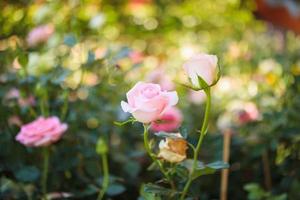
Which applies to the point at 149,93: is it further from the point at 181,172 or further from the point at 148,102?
the point at 181,172

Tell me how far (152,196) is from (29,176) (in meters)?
0.45

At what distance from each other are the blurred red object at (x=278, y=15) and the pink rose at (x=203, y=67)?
1.81 m

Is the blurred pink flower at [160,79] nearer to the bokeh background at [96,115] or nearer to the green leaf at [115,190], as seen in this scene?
the bokeh background at [96,115]

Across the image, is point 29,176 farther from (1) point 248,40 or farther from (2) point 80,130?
(1) point 248,40

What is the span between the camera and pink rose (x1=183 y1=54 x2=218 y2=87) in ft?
2.44

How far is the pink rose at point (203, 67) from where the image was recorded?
2.44ft

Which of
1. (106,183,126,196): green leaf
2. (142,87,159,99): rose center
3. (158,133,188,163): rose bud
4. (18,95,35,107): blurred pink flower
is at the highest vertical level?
(142,87,159,99): rose center

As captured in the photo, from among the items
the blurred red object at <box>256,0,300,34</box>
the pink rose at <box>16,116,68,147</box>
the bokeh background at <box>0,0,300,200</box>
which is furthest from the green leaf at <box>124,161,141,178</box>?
the blurred red object at <box>256,0,300,34</box>

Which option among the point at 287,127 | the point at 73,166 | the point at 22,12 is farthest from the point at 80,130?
the point at 287,127

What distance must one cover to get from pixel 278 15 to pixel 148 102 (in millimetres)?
1946

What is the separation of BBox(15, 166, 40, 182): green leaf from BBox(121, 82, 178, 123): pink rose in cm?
49

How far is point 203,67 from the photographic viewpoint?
747 mm

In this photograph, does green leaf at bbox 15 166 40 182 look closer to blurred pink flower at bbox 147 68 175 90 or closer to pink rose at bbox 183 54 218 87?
pink rose at bbox 183 54 218 87

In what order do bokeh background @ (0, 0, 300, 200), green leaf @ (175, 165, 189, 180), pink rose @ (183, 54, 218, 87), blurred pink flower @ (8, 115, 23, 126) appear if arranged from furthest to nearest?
1. blurred pink flower @ (8, 115, 23, 126)
2. bokeh background @ (0, 0, 300, 200)
3. green leaf @ (175, 165, 189, 180)
4. pink rose @ (183, 54, 218, 87)
